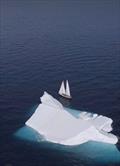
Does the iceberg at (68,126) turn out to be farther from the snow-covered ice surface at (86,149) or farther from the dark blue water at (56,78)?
the dark blue water at (56,78)

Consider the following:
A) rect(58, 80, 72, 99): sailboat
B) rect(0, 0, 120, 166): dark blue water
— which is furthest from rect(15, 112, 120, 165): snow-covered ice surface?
rect(58, 80, 72, 99): sailboat

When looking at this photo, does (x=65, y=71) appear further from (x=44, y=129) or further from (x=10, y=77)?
(x=44, y=129)

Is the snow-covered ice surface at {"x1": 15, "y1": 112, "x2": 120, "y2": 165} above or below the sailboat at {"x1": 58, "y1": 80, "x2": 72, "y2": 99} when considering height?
below

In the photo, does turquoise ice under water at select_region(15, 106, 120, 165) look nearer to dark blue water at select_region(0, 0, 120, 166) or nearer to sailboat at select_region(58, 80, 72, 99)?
dark blue water at select_region(0, 0, 120, 166)

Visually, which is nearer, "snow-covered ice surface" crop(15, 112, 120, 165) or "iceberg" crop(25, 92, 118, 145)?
"snow-covered ice surface" crop(15, 112, 120, 165)

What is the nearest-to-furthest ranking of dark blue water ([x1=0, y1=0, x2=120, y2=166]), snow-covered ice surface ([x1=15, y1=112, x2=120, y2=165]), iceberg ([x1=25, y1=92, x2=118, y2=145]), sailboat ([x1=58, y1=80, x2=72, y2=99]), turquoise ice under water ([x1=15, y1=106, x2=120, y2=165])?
turquoise ice under water ([x1=15, y1=106, x2=120, y2=165])
snow-covered ice surface ([x1=15, y1=112, x2=120, y2=165])
dark blue water ([x1=0, y1=0, x2=120, y2=166])
iceberg ([x1=25, y1=92, x2=118, y2=145])
sailboat ([x1=58, y1=80, x2=72, y2=99])

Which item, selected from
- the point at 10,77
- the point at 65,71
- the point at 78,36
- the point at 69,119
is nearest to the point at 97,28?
the point at 78,36

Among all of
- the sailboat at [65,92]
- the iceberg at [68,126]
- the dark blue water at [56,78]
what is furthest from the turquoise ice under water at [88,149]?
the sailboat at [65,92]

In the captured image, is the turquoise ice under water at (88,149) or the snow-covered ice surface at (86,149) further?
the snow-covered ice surface at (86,149)
